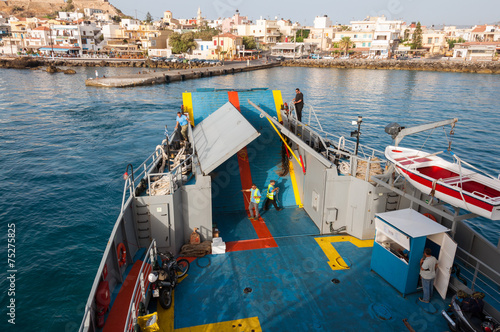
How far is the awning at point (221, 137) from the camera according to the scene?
1139 centimetres

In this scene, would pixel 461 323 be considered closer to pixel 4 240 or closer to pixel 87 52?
pixel 4 240

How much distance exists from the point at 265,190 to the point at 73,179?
1719cm

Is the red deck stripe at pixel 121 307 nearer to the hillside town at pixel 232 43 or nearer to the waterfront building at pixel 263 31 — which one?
the hillside town at pixel 232 43

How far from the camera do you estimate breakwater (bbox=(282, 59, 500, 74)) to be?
329 feet

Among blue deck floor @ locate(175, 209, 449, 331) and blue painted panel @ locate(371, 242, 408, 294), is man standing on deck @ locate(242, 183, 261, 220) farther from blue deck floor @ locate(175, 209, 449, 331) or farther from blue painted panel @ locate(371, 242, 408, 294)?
blue painted panel @ locate(371, 242, 408, 294)

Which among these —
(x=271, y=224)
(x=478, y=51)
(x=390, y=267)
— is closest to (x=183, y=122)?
(x=271, y=224)

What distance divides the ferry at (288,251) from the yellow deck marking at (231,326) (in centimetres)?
3

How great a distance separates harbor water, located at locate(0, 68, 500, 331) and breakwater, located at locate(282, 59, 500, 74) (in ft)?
106

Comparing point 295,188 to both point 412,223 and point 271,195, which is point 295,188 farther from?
point 412,223

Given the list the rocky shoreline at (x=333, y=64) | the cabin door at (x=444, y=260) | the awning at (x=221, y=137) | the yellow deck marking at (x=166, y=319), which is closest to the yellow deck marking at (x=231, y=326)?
the yellow deck marking at (x=166, y=319)

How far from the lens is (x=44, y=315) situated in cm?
1263

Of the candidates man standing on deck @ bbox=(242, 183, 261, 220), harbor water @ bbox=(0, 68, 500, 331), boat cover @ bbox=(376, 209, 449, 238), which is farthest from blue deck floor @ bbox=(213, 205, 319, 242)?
harbor water @ bbox=(0, 68, 500, 331)

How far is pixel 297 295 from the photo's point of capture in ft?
31.4

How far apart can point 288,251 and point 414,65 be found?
11877cm
